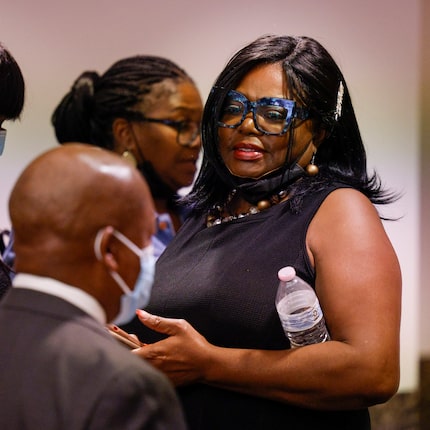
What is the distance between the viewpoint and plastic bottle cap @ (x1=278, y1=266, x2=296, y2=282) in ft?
6.32

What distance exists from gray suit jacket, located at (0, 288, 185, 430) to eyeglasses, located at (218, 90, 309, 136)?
936 millimetres

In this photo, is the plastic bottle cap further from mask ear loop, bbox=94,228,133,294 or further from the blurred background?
the blurred background

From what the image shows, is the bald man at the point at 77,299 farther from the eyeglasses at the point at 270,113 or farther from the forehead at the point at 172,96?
the forehead at the point at 172,96

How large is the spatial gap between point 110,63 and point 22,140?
425 mm

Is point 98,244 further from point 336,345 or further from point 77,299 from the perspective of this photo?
point 336,345

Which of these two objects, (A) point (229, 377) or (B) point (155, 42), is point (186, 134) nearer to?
(B) point (155, 42)

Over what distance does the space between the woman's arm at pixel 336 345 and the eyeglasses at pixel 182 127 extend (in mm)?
1145

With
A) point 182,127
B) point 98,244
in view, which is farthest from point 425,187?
point 98,244

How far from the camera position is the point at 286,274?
6.33 ft

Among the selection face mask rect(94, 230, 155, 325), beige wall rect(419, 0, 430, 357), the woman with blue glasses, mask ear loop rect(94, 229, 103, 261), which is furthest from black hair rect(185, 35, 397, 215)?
beige wall rect(419, 0, 430, 357)

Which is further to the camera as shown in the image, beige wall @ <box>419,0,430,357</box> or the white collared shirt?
beige wall @ <box>419,0,430,357</box>

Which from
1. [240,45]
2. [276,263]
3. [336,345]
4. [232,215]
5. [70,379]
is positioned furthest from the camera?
[240,45]

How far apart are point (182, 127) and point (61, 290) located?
1.75 m

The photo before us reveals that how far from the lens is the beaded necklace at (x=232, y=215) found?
221cm
